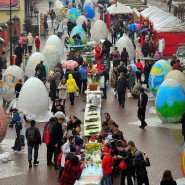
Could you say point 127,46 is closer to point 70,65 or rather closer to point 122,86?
point 70,65

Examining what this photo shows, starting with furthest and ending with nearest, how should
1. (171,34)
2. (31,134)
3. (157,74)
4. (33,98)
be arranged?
(171,34), (157,74), (33,98), (31,134)

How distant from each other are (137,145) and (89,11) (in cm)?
3681

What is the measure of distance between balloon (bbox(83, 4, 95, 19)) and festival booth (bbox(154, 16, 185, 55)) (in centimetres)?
1867

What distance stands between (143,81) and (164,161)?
11634 mm

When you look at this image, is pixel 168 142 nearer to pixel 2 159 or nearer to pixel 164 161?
pixel 164 161

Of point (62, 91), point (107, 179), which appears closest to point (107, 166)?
point (107, 179)

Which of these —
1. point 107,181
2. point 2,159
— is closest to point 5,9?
point 2,159

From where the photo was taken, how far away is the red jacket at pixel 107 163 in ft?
67.6

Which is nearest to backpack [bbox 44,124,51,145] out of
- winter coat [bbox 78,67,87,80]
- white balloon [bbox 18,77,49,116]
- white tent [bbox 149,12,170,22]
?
white balloon [bbox 18,77,49,116]

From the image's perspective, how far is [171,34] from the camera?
42.3 metres

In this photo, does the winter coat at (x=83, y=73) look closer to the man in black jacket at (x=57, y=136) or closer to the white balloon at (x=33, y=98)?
the white balloon at (x=33, y=98)

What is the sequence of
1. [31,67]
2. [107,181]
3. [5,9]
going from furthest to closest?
[5,9]
[31,67]
[107,181]

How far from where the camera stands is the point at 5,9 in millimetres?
55031

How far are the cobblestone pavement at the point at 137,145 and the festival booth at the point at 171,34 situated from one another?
10.8 metres
